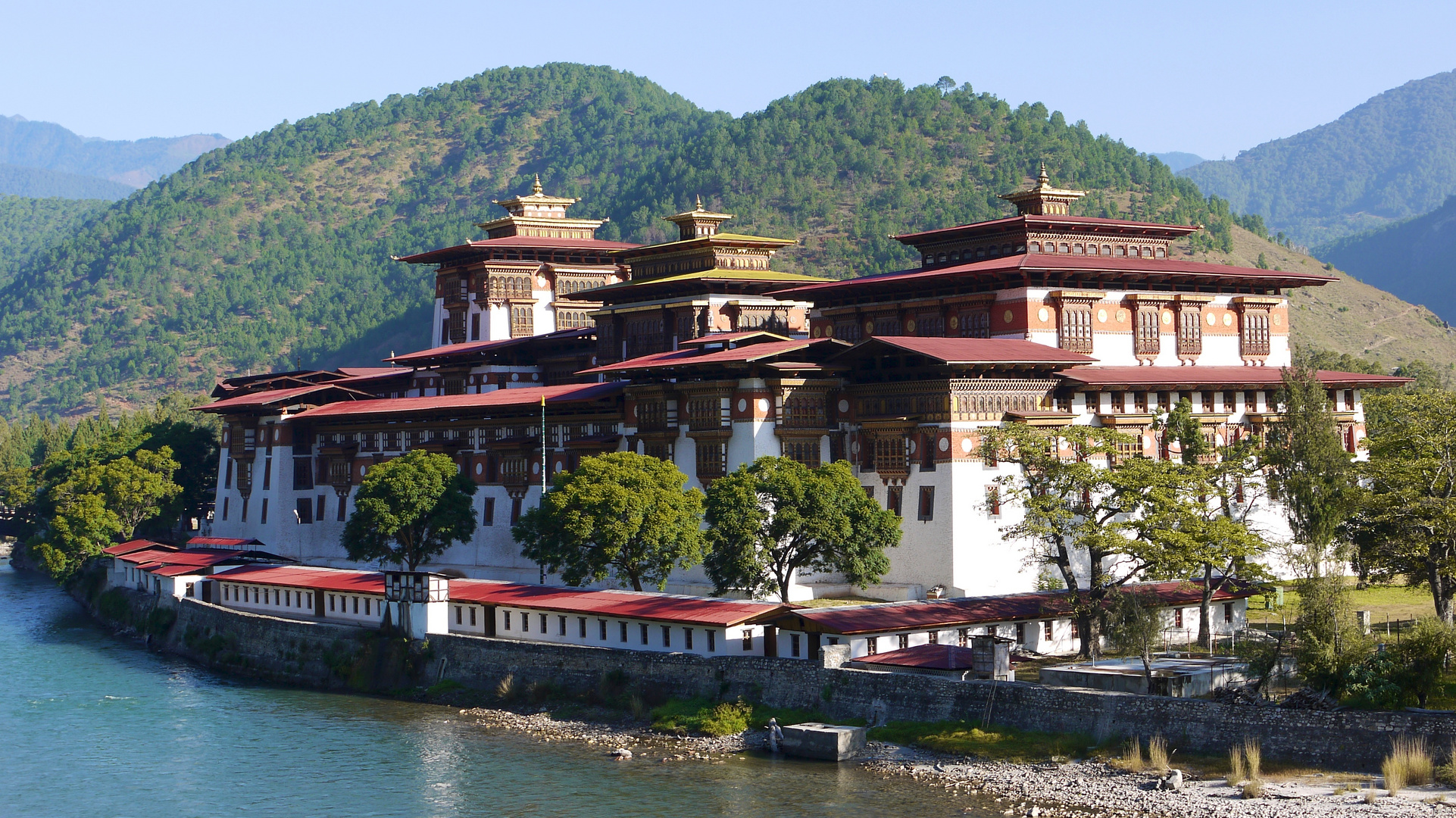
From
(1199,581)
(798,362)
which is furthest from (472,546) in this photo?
(1199,581)

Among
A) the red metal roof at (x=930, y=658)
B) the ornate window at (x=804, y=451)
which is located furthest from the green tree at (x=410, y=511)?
the red metal roof at (x=930, y=658)

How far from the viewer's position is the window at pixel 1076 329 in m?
77.1

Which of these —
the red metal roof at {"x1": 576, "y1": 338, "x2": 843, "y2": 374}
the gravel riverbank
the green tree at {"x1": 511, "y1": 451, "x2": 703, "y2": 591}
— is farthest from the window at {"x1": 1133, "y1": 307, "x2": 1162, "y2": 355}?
the gravel riverbank

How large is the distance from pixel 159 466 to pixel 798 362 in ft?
175

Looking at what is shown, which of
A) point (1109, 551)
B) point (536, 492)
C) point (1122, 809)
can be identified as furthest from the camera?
point (536, 492)

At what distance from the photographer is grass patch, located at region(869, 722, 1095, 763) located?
4969 cm

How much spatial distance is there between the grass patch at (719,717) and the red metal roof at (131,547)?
5038 centimetres

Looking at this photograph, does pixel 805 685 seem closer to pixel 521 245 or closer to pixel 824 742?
pixel 824 742

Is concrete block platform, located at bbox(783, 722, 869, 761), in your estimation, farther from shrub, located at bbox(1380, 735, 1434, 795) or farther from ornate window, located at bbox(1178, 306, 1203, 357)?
ornate window, located at bbox(1178, 306, 1203, 357)

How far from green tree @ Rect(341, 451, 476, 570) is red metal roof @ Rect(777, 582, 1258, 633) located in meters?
24.8

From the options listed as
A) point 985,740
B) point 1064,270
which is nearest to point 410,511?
point 1064,270

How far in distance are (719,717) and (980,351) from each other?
65.8 ft

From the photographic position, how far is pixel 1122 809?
4544 cm

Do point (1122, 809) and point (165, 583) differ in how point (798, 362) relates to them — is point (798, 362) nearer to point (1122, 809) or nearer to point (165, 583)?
point (1122, 809)
